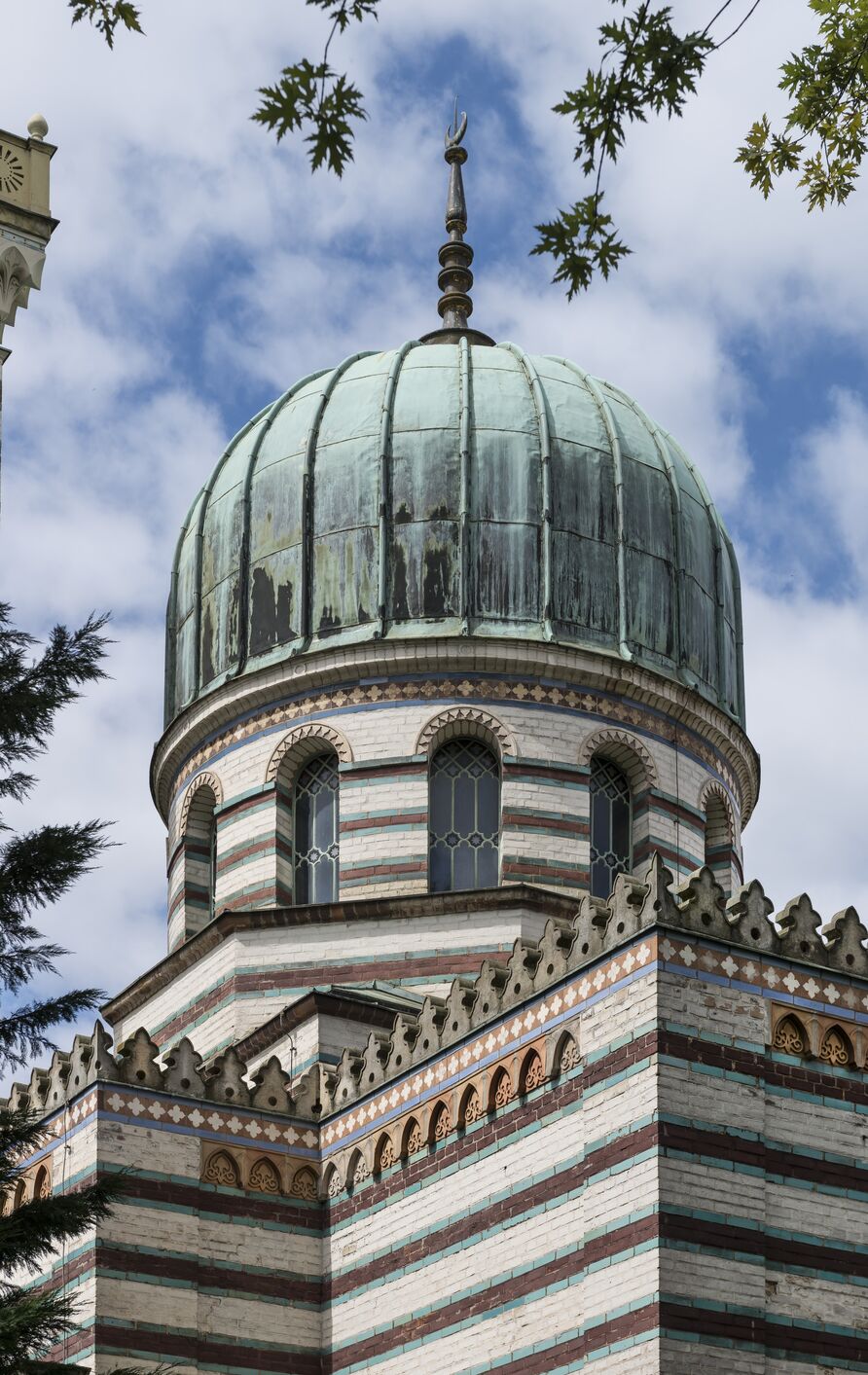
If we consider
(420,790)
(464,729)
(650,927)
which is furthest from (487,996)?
(464,729)

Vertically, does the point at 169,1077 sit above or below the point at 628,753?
below

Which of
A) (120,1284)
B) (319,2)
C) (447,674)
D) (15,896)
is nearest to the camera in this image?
(319,2)

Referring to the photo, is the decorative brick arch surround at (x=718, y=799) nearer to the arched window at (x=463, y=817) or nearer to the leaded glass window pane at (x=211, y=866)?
the arched window at (x=463, y=817)

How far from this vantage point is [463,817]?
89.2ft

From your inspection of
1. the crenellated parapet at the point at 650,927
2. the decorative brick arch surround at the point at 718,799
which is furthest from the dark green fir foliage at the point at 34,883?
the decorative brick arch surround at the point at 718,799

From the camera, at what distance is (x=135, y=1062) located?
22.8 metres

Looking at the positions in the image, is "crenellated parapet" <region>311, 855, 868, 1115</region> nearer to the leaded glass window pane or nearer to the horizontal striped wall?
the horizontal striped wall

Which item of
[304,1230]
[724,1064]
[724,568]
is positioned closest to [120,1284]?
[304,1230]

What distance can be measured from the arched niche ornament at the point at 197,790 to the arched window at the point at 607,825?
14.7 feet

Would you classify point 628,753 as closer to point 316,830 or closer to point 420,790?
point 420,790

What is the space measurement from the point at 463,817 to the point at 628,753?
2.17 m

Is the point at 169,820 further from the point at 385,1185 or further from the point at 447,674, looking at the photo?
the point at 385,1185

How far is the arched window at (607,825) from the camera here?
2733cm

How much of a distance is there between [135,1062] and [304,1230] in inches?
91.4
